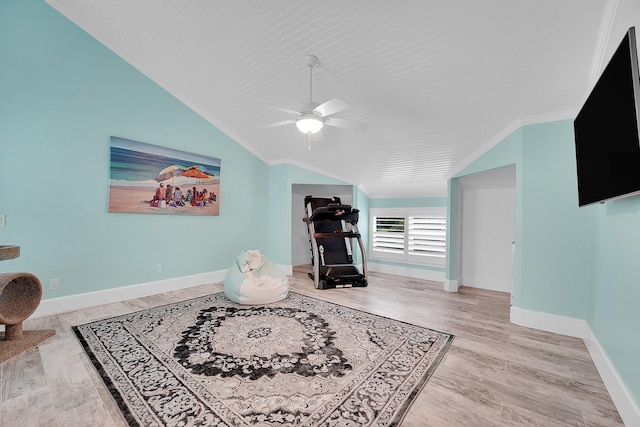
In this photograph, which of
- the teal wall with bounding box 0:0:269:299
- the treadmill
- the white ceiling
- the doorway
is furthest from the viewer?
the treadmill

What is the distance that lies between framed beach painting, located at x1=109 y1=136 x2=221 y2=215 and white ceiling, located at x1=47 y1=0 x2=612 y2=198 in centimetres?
96

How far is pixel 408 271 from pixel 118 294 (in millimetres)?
4776

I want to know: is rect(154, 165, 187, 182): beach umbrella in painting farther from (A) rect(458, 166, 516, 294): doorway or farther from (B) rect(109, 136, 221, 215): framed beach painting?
(A) rect(458, 166, 516, 294): doorway

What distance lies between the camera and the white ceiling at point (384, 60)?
2.03 m

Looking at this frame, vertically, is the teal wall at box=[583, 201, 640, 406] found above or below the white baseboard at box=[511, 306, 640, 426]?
above

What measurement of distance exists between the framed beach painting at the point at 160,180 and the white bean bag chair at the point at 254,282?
1.35 m

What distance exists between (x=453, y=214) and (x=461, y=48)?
283cm

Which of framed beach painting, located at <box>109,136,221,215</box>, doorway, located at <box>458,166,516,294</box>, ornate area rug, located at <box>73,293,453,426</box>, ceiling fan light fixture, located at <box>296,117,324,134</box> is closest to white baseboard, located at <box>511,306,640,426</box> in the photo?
ornate area rug, located at <box>73,293,453,426</box>

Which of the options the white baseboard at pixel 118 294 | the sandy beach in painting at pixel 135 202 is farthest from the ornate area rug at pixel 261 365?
the sandy beach in painting at pixel 135 202

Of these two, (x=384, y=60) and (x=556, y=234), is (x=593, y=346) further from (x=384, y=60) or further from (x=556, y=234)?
(x=384, y=60)

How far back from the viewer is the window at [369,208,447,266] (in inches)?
198

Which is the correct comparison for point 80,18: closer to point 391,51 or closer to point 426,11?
point 391,51

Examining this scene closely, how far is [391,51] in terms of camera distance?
2.45 meters

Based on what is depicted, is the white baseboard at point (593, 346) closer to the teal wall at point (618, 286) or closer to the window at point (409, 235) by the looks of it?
the teal wall at point (618, 286)
